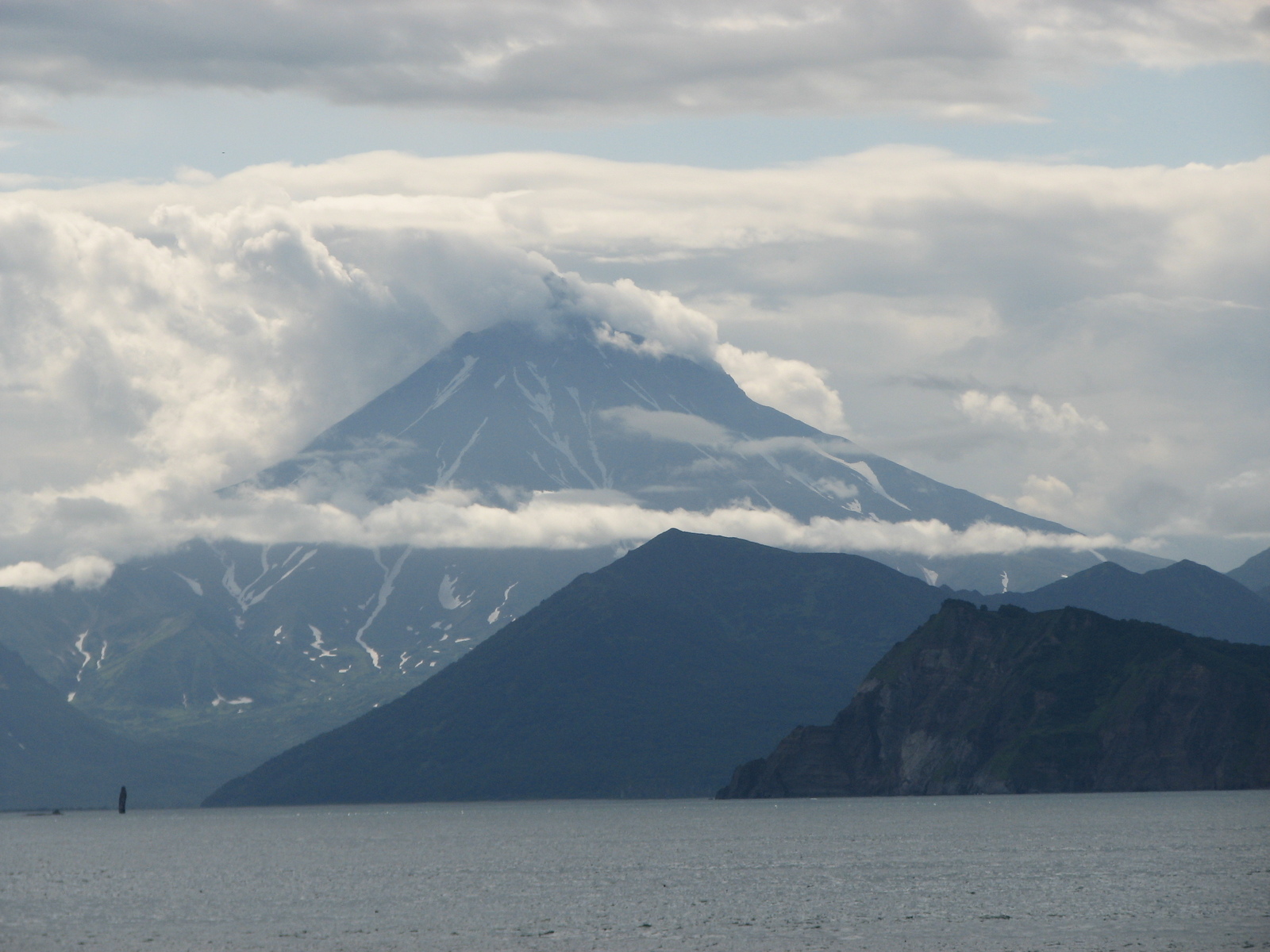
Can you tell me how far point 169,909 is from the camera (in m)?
170

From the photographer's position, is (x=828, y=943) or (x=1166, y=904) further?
(x=1166, y=904)

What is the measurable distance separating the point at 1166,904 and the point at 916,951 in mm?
35274

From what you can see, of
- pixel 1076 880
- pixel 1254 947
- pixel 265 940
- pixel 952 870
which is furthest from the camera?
pixel 952 870

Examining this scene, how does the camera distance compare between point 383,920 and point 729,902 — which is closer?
point 383,920

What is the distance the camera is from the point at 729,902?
6501 inches

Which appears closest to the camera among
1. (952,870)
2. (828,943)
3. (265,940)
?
(828,943)

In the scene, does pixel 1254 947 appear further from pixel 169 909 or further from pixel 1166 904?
pixel 169 909

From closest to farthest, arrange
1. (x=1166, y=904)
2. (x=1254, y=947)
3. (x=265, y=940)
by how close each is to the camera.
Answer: (x=1254, y=947) → (x=265, y=940) → (x=1166, y=904)

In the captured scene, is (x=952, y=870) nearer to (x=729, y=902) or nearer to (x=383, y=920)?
(x=729, y=902)

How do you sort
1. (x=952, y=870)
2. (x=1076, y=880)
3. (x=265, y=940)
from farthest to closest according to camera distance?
(x=952, y=870), (x=1076, y=880), (x=265, y=940)

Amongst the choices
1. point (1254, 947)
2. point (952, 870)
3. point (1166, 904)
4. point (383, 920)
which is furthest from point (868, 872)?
point (1254, 947)

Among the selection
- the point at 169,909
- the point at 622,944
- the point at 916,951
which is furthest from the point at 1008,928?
the point at 169,909

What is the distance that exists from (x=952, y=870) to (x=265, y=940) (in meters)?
87.1

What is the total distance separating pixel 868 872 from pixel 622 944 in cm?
7108
